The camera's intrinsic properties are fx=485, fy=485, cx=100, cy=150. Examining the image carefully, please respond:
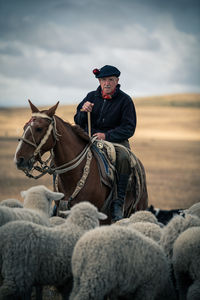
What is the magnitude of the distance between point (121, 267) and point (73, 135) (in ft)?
11.1

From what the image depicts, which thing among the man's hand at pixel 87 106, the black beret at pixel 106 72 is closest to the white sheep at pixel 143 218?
the man's hand at pixel 87 106

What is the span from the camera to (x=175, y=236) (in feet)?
15.6

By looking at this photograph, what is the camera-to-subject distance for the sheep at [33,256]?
166 inches

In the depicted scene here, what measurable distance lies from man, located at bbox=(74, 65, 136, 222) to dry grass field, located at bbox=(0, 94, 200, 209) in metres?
0.68

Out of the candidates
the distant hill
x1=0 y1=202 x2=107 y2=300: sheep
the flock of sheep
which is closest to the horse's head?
the flock of sheep

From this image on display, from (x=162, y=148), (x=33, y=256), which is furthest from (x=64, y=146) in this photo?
(x=162, y=148)

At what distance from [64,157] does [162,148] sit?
39225mm


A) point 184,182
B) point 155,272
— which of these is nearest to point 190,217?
point 155,272

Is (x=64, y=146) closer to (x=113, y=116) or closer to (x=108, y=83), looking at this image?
(x=113, y=116)

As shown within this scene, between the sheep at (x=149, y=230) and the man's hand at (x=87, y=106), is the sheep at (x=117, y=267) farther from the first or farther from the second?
the man's hand at (x=87, y=106)

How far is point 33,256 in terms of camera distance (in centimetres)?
425

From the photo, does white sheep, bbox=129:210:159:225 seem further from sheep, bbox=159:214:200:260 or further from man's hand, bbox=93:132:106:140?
man's hand, bbox=93:132:106:140

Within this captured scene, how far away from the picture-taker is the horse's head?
632 centimetres

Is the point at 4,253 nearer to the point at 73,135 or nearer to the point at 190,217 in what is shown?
the point at 190,217
